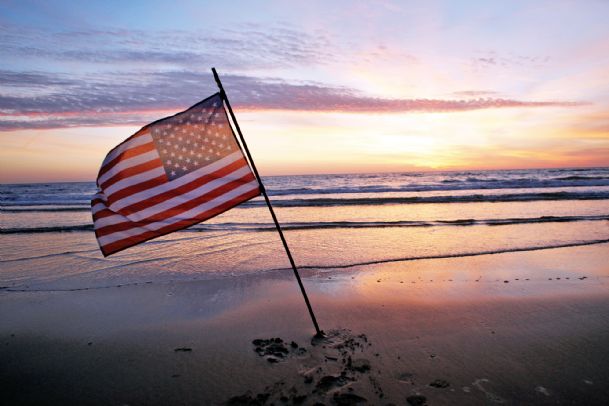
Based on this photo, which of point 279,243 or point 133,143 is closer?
point 133,143

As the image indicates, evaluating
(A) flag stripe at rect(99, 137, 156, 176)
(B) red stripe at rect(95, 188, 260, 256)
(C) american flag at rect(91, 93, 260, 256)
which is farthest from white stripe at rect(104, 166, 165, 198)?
(B) red stripe at rect(95, 188, 260, 256)

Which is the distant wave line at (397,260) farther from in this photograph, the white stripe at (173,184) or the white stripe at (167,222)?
the white stripe at (173,184)

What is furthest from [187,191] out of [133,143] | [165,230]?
[133,143]

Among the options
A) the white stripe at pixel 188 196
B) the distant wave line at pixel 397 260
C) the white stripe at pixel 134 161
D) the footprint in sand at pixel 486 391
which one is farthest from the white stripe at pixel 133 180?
the footprint in sand at pixel 486 391

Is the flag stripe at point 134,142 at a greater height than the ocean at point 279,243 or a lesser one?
greater

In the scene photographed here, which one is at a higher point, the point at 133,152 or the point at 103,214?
the point at 133,152

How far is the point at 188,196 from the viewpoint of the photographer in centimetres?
471

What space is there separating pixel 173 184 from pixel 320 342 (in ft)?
9.84

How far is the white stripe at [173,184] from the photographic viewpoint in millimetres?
4656

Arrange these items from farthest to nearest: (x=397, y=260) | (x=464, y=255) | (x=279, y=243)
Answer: (x=279, y=243), (x=464, y=255), (x=397, y=260)

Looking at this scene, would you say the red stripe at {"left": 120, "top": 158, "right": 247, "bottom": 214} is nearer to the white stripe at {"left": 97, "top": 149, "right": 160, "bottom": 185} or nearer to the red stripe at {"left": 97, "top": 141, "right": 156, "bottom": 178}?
the white stripe at {"left": 97, "top": 149, "right": 160, "bottom": 185}

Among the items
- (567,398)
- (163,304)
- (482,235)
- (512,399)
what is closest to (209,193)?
(163,304)

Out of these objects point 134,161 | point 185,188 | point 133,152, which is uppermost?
point 133,152

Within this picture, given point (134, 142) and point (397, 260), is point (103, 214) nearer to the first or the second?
point (134, 142)
